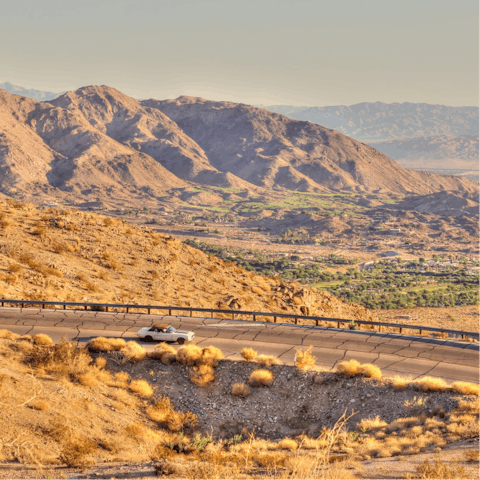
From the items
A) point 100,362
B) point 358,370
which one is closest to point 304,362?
point 358,370

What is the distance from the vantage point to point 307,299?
48719mm

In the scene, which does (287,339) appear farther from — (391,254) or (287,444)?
(391,254)

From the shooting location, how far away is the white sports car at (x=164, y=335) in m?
25.8

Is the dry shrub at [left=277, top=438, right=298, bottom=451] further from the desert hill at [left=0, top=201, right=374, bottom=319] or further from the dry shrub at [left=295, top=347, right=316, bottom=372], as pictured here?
the desert hill at [left=0, top=201, right=374, bottom=319]

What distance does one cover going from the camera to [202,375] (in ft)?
73.3

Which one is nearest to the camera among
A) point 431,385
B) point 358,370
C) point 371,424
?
point 371,424

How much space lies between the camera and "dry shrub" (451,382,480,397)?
63.8 ft

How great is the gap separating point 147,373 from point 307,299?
93.5 ft

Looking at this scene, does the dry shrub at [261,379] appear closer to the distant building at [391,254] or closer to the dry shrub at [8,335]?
the dry shrub at [8,335]

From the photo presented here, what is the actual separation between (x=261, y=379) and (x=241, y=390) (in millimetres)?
1091

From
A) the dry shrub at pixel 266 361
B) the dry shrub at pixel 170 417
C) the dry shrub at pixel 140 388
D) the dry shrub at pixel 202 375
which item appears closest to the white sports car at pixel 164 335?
the dry shrub at pixel 202 375

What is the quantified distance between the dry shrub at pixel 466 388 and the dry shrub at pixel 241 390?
28.8 feet

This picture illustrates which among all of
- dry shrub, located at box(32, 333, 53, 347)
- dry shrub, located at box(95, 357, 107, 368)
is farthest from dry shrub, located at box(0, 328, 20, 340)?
dry shrub, located at box(95, 357, 107, 368)

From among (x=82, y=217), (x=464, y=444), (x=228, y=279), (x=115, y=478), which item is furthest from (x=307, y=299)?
(x=115, y=478)
